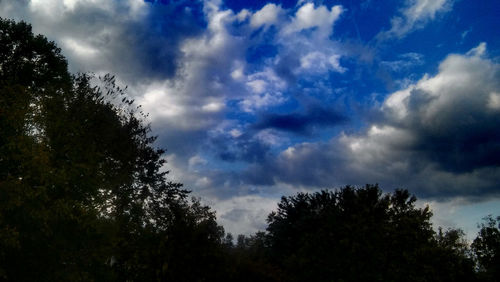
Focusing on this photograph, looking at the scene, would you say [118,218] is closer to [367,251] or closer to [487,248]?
[367,251]

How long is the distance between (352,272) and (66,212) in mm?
18548

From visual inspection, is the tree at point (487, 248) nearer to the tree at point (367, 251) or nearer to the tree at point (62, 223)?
the tree at point (367, 251)

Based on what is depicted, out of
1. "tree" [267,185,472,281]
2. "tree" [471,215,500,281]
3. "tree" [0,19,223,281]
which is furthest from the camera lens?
"tree" [471,215,500,281]

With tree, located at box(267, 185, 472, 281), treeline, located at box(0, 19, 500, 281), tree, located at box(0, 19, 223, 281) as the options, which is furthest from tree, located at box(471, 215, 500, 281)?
tree, located at box(0, 19, 223, 281)

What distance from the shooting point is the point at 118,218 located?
89.2 feet

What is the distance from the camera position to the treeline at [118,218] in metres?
14.8

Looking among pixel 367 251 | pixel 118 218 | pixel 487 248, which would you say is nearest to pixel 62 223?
pixel 118 218

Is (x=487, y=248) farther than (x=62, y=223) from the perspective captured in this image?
Yes

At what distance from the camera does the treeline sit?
581 inches

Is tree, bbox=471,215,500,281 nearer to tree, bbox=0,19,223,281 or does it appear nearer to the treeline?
the treeline

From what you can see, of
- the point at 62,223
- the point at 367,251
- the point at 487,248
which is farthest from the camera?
the point at 487,248

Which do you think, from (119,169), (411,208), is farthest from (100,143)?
(411,208)

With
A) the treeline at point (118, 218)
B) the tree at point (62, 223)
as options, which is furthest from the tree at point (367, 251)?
the tree at point (62, 223)

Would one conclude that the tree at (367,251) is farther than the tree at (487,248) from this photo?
No
